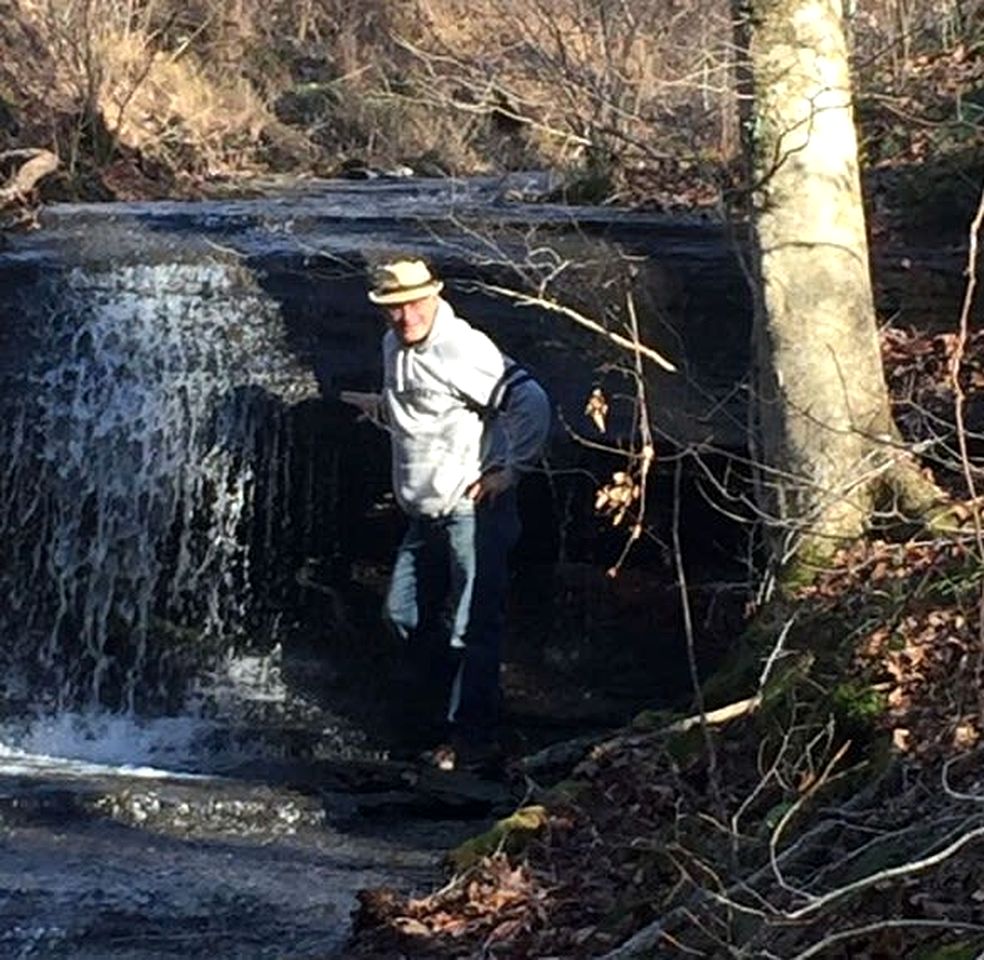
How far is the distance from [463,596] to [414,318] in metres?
1.22

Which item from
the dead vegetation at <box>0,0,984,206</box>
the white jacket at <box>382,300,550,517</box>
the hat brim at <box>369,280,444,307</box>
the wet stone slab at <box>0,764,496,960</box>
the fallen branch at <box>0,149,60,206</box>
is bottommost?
the wet stone slab at <box>0,764,496,960</box>

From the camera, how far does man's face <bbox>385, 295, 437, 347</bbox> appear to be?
8812mm

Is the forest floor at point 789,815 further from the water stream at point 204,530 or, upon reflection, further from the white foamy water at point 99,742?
the white foamy water at point 99,742

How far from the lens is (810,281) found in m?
8.29

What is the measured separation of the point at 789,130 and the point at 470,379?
175cm

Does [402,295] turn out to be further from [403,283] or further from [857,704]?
[857,704]

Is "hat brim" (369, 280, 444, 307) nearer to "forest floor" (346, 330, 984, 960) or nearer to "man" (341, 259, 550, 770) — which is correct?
"man" (341, 259, 550, 770)

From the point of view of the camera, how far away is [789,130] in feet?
26.0

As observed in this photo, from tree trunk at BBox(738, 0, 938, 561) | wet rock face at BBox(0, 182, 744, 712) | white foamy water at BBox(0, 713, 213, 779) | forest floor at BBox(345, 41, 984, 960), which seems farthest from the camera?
wet rock face at BBox(0, 182, 744, 712)

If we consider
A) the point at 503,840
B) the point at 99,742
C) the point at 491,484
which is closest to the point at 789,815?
the point at 503,840

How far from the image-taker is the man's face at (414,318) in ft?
28.9

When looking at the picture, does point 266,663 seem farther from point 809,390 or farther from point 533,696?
point 809,390

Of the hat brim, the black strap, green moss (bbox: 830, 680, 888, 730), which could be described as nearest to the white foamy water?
the black strap

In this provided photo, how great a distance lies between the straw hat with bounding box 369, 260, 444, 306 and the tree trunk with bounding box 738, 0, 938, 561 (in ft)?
4.37
